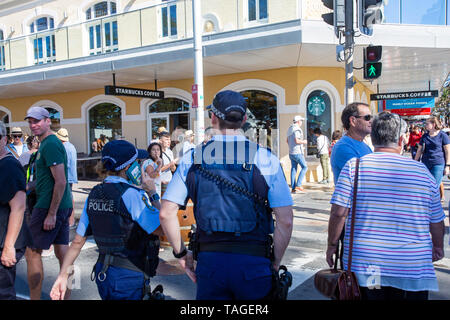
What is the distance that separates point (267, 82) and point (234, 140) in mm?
10338

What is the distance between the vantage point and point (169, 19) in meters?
12.0

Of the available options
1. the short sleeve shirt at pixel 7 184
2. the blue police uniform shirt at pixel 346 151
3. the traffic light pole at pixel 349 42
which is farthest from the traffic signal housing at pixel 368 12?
the short sleeve shirt at pixel 7 184

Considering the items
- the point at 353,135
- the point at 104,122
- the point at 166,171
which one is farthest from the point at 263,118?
the point at 353,135

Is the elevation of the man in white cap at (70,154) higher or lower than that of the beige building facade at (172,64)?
lower

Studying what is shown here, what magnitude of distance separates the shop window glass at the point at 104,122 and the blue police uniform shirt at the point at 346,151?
12.9m

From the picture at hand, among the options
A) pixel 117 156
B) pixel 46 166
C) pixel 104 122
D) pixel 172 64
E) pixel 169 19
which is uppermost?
pixel 169 19

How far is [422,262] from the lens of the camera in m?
2.30

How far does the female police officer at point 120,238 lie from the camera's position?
2.46m

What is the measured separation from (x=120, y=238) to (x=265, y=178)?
1.03 m

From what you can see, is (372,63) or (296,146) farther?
(296,146)

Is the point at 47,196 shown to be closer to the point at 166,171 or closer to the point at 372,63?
the point at 166,171

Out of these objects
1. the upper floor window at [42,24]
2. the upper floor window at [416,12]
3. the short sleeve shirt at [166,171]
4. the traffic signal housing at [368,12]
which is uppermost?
the upper floor window at [42,24]

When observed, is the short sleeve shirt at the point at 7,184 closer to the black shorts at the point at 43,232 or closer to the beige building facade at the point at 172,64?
the black shorts at the point at 43,232
